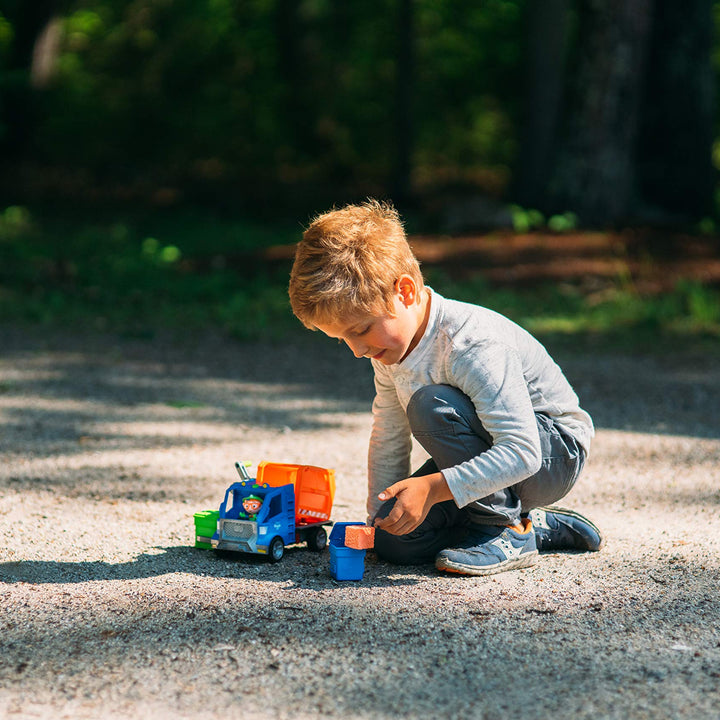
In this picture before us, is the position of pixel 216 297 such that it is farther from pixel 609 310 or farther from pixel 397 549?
pixel 397 549

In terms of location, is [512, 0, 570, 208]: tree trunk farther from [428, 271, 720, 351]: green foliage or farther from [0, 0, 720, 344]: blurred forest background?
[428, 271, 720, 351]: green foliage

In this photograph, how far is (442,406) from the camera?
8.77 feet

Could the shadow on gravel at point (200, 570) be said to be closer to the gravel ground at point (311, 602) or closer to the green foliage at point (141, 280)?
the gravel ground at point (311, 602)

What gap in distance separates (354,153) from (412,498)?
53.9ft

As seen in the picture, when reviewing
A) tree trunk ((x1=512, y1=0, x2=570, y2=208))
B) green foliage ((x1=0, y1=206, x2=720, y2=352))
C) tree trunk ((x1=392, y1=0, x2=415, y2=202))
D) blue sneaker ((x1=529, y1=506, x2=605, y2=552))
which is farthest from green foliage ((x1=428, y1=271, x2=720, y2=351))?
tree trunk ((x1=392, y1=0, x2=415, y2=202))

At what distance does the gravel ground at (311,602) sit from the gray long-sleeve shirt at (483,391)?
323mm

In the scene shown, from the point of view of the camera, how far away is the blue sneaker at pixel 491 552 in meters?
2.74

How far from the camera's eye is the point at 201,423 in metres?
4.76

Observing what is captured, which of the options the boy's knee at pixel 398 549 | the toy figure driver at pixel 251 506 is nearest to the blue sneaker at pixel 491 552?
the boy's knee at pixel 398 549

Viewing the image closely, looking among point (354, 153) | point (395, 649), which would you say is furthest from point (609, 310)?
point (354, 153)

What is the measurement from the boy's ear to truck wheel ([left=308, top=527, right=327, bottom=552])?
83 cm

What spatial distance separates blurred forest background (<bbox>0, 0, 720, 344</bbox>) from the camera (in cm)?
841

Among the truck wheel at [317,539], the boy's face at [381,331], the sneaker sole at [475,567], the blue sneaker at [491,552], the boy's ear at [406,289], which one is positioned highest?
the boy's ear at [406,289]

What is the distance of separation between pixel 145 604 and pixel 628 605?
1.24m
